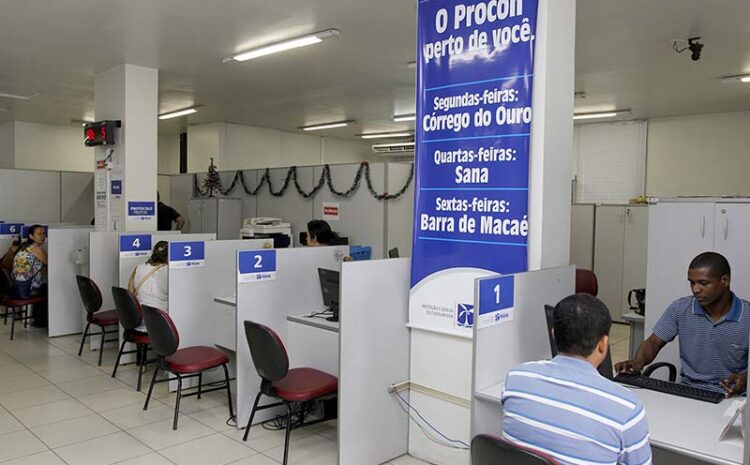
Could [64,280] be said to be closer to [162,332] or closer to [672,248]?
[162,332]

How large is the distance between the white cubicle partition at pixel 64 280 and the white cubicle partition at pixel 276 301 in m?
3.36

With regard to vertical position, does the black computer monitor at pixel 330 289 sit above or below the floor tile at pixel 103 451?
above

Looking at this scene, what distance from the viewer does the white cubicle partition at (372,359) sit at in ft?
10.3

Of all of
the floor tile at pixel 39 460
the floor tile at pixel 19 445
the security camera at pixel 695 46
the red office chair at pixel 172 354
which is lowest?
the floor tile at pixel 39 460

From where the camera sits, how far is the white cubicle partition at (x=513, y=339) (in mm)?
2381

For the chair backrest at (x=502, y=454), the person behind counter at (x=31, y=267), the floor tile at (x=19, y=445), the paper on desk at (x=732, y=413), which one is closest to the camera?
the chair backrest at (x=502, y=454)

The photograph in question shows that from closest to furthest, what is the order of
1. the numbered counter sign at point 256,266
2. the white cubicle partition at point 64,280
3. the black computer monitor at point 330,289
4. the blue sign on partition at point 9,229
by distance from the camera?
the numbered counter sign at point 256,266
the black computer monitor at point 330,289
the white cubicle partition at point 64,280
the blue sign on partition at point 9,229

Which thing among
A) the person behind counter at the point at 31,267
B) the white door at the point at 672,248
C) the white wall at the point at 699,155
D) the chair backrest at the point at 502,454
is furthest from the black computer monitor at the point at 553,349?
the white wall at the point at 699,155

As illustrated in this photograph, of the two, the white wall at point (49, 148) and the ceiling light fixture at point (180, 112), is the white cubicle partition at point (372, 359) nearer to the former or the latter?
the ceiling light fixture at point (180, 112)

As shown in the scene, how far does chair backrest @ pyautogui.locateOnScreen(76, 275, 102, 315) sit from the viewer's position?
5137 millimetres

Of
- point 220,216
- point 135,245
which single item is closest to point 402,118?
point 220,216

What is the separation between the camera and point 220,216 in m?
8.51

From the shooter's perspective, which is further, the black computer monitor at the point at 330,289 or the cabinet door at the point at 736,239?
the black computer monitor at the point at 330,289

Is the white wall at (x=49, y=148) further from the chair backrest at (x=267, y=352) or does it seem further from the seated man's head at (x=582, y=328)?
the seated man's head at (x=582, y=328)
